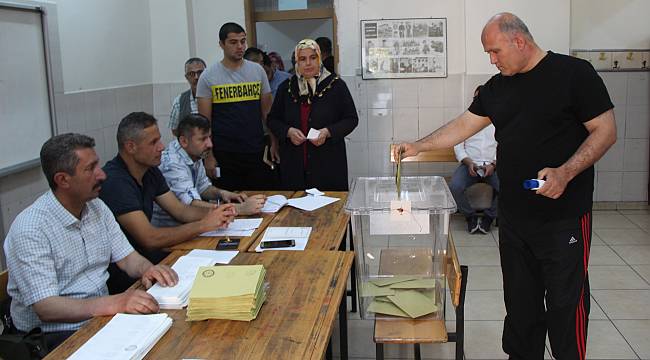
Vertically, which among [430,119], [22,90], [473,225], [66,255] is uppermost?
[22,90]

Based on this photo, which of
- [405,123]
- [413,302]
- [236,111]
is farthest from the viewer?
[405,123]

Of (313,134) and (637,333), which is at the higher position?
(313,134)

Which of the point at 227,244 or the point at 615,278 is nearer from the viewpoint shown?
the point at 227,244

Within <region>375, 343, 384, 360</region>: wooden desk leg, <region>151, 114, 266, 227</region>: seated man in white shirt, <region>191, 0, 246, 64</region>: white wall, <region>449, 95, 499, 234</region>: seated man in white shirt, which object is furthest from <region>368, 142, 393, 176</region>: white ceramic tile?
<region>375, 343, 384, 360</region>: wooden desk leg

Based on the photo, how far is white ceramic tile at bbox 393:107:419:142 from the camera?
6.50 m

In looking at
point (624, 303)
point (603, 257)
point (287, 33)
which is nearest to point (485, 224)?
point (603, 257)

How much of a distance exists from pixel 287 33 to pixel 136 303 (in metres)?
6.81

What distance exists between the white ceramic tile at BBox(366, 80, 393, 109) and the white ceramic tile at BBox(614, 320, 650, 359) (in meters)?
3.28

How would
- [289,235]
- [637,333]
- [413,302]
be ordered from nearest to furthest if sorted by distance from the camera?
[413,302] → [289,235] → [637,333]

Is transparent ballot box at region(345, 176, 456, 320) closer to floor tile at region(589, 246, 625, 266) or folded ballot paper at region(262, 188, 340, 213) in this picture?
folded ballot paper at region(262, 188, 340, 213)

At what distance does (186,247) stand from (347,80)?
3.85 meters

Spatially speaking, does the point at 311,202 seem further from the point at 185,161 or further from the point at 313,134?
the point at 185,161

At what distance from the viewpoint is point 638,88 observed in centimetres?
627

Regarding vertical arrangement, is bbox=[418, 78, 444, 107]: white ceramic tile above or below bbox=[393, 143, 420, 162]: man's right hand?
above
